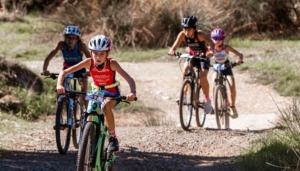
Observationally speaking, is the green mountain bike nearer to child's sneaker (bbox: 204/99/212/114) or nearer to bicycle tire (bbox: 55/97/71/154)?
bicycle tire (bbox: 55/97/71/154)

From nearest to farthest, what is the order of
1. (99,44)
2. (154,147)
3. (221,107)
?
(99,44), (154,147), (221,107)

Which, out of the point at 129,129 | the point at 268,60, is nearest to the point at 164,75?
the point at 268,60

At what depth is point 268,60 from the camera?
16391 mm

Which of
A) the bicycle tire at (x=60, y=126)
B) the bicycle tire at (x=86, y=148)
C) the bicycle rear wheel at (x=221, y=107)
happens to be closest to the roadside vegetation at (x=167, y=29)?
the bicycle rear wheel at (x=221, y=107)

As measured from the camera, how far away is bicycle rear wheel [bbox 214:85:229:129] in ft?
34.9

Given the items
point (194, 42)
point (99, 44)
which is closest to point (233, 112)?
point (194, 42)

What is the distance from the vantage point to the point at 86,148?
5.93m

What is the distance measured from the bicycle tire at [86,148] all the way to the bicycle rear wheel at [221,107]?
479cm

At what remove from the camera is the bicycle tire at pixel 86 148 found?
19.2 feet

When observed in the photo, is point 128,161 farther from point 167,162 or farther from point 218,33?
point 218,33

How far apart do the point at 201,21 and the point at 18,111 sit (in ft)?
26.2

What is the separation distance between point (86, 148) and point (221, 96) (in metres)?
5.10

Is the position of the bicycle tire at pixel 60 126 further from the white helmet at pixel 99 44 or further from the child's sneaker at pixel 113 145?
the white helmet at pixel 99 44

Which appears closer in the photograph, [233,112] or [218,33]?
[218,33]
